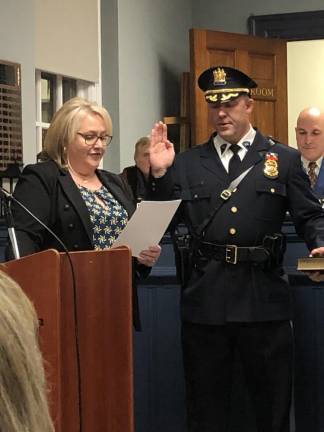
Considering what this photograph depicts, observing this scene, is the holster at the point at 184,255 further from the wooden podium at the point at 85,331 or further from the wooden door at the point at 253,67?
the wooden door at the point at 253,67

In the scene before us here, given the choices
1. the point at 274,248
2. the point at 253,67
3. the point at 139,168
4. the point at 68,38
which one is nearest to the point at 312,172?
the point at 139,168

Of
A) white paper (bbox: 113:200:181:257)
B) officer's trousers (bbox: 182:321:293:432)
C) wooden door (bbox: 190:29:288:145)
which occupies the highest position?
wooden door (bbox: 190:29:288:145)

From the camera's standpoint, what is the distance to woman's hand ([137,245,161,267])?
2.30m

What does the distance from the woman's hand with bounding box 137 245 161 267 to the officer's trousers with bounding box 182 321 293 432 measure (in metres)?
0.39

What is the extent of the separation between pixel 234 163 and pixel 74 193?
63cm

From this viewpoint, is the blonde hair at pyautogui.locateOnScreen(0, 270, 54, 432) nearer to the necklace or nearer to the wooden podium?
the wooden podium

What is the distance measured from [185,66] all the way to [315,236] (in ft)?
12.9

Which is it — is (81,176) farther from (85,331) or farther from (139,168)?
(139,168)

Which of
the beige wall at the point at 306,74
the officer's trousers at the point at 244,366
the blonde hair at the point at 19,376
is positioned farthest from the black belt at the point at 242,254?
the beige wall at the point at 306,74

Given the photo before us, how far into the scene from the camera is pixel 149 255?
2328mm

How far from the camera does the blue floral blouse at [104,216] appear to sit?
228cm

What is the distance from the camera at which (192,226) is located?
8.69 ft

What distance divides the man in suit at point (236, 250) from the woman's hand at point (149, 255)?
0.98ft

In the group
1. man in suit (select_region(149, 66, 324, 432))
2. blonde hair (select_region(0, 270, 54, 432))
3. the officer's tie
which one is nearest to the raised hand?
man in suit (select_region(149, 66, 324, 432))
